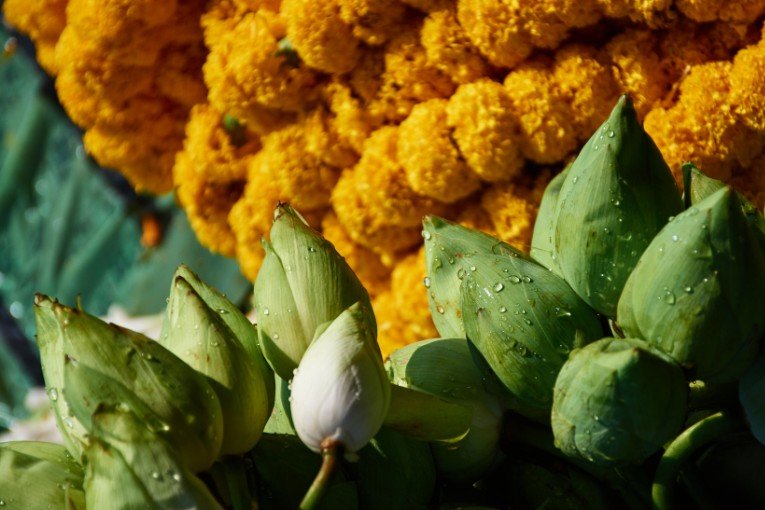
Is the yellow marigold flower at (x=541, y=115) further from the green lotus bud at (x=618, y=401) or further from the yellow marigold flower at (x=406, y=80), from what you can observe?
the green lotus bud at (x=618, y=401)

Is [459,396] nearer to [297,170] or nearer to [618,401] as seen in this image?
[618,401]

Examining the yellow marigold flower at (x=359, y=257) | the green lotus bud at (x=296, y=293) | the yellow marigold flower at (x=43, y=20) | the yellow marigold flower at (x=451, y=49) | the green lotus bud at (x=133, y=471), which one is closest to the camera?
the green lotus bud at (x=133, y=471)

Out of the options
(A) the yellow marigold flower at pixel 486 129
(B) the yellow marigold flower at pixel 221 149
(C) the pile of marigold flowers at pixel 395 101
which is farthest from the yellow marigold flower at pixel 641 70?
(B) the yellow marigold flower at pixel 221 149

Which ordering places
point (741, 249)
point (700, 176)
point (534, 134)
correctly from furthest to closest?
point (534, 134), point (700, 176), point (741, 249)

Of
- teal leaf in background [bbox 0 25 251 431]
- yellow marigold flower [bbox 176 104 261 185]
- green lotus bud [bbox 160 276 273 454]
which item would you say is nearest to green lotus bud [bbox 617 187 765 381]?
green lotus bud [bbox 160 276 273 454]

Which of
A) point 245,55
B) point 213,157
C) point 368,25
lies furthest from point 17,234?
point 368,25

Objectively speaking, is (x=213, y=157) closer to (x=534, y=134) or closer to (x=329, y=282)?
(x=534, y=134)

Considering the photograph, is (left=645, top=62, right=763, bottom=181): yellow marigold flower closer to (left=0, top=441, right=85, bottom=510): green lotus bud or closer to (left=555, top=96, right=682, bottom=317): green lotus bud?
(left=555, top=96, right=682, bottom=317): green lotus bud

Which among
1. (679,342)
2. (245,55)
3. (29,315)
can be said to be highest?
(245,55)
